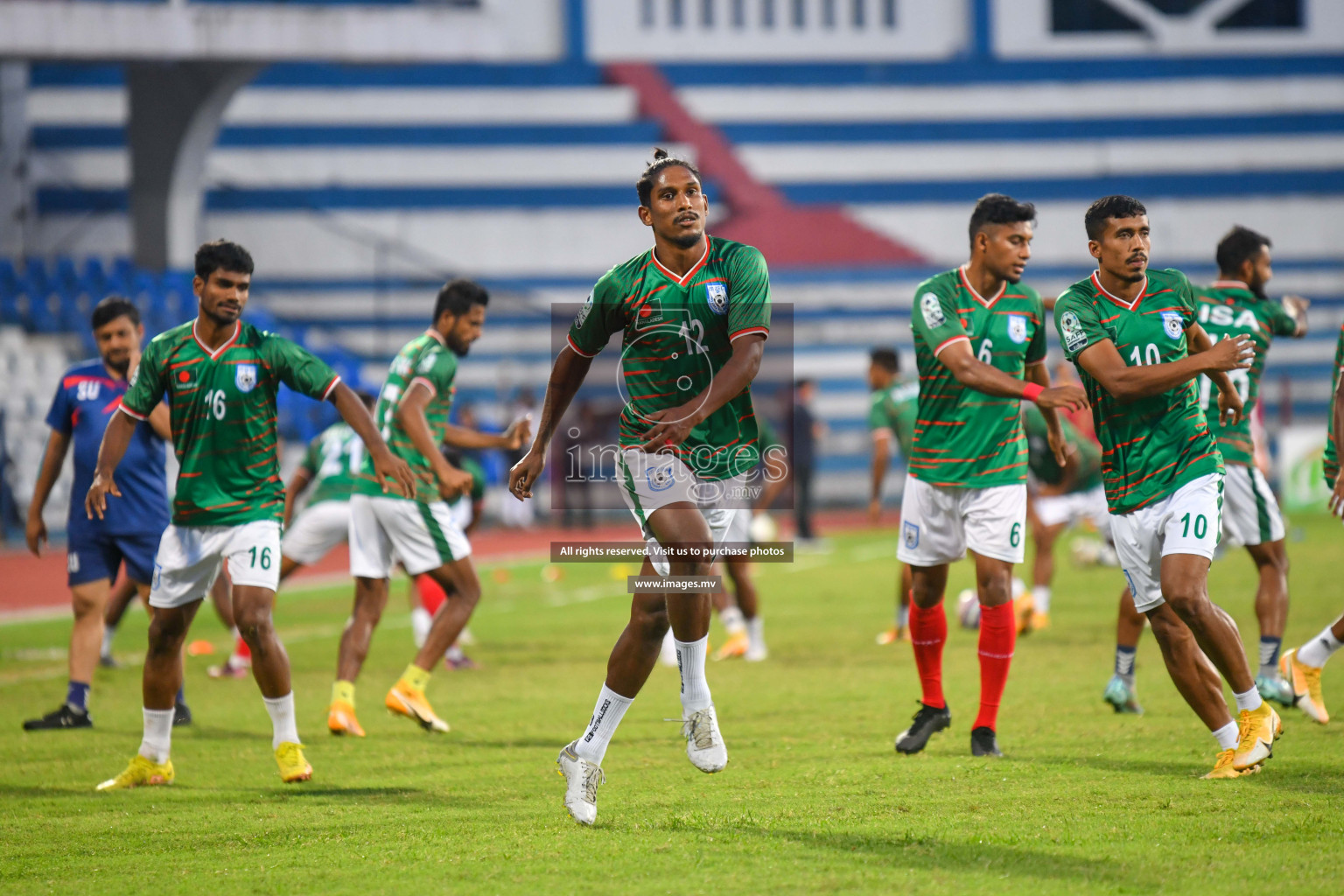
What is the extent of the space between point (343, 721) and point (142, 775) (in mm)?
1449

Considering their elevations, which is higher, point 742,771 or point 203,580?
point 203,580

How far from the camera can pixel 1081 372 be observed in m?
6.15

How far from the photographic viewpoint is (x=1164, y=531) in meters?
5.95

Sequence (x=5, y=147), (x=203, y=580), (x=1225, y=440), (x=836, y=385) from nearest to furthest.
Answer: (x=203, y=580)
(x=1225, y=440)
(x=5, y=147)
(x=836, y=385)

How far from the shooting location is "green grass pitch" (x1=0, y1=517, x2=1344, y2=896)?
15.0 feet

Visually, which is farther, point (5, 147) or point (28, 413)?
point (5, 147)

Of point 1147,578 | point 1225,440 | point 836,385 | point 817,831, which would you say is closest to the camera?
point 817,831

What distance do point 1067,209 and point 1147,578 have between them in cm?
2984

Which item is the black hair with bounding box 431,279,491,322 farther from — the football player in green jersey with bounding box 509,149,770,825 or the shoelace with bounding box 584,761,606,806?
the shoelace with bounding box 584,761,606,806

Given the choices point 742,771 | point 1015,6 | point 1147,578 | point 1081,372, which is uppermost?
point 1015,6

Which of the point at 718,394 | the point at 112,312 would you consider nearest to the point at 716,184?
the point at 112,312

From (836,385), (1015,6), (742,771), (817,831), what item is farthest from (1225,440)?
(1015,6)

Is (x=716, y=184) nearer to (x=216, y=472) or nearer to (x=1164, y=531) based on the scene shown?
(x=216, y=472)

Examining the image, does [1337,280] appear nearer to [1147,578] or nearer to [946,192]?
[946,192]
